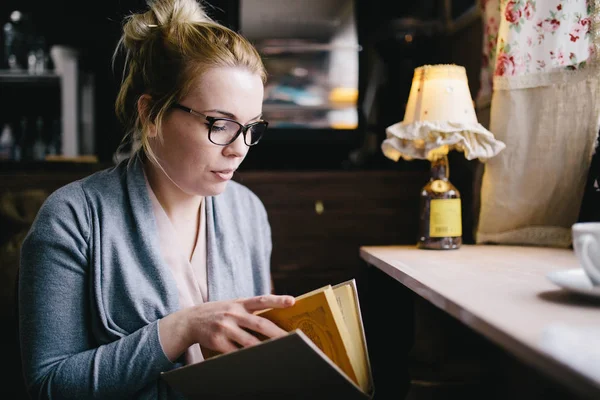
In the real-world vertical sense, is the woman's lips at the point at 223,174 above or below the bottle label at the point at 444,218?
above

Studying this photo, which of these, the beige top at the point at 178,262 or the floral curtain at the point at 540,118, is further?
the floral curtain at the point at 540,118

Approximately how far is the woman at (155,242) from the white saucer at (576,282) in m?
0.41

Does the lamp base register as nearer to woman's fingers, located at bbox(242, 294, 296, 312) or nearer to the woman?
the woman

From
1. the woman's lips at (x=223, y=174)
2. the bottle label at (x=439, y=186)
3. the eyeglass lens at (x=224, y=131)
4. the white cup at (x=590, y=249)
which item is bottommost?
the white cup at (x=590, y=249)

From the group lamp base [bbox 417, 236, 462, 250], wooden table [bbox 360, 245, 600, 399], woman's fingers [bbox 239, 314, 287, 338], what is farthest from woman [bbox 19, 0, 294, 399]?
lamp base [bbox 417, 236, 462, 250]

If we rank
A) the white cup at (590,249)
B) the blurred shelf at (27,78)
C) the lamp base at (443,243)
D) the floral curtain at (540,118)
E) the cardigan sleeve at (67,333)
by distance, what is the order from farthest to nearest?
the blurred shelf at (27,78), the lamp base at (443,243), the floral curtain at (540,118), the cardigan sleeve at (67,333), the white cup at (590,249)

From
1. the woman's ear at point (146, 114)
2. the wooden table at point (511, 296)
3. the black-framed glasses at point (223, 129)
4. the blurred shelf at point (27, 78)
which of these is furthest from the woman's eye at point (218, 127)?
the blurred shelf at point (27, 78)

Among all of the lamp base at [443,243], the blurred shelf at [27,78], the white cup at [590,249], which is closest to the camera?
the white cup at [590,249]

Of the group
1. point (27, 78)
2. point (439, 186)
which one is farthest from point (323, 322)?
point (27, 78)

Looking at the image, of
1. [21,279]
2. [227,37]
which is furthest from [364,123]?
[21,279]

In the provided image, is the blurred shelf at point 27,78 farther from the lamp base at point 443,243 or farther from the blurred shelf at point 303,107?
the lamp base at point 443,243

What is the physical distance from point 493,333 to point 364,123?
72.8 inches

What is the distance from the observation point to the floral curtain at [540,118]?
1389mm

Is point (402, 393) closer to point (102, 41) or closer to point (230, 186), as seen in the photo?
point (230, 186)
